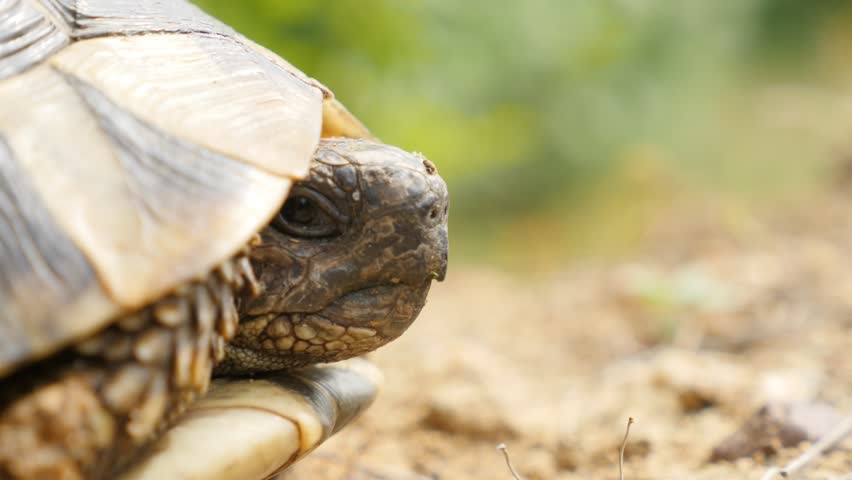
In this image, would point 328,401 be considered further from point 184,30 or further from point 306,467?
point 184,30

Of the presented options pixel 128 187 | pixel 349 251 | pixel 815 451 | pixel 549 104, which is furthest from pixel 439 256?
pixel 549 104

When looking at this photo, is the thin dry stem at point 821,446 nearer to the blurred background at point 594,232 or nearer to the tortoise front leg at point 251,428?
the blurred background at point 594,232

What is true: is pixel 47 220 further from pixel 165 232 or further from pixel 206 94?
pixel 206 94

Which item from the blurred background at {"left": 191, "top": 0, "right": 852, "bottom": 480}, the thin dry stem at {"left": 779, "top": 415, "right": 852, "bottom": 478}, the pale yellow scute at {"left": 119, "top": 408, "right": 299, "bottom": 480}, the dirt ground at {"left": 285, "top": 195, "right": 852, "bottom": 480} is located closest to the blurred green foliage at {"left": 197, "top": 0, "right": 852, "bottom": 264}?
the blurred background at {"left": 191, "top": 0, "right": 852, "bottom": 480}

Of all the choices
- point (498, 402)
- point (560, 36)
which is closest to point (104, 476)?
point (498, 402)

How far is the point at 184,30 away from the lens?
139cm

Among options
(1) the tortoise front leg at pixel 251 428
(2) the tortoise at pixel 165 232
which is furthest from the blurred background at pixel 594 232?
(2) the tortoise at pixel 165 232

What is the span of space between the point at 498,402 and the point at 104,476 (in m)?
1.43

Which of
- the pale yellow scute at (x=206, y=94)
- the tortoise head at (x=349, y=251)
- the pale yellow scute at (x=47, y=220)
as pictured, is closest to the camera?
the pale yellow scute at (x=47, y=220)

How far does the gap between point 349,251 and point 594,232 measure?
229 inches

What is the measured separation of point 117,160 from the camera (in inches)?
43.7

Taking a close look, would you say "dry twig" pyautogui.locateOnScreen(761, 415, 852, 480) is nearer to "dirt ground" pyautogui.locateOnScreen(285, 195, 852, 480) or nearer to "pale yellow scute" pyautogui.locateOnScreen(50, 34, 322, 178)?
"dirt ground" pyautogui.locateOnScreen(285, 195, 852, 480)

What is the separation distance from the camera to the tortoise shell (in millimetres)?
1018

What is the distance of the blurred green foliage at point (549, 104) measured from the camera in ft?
13.6
